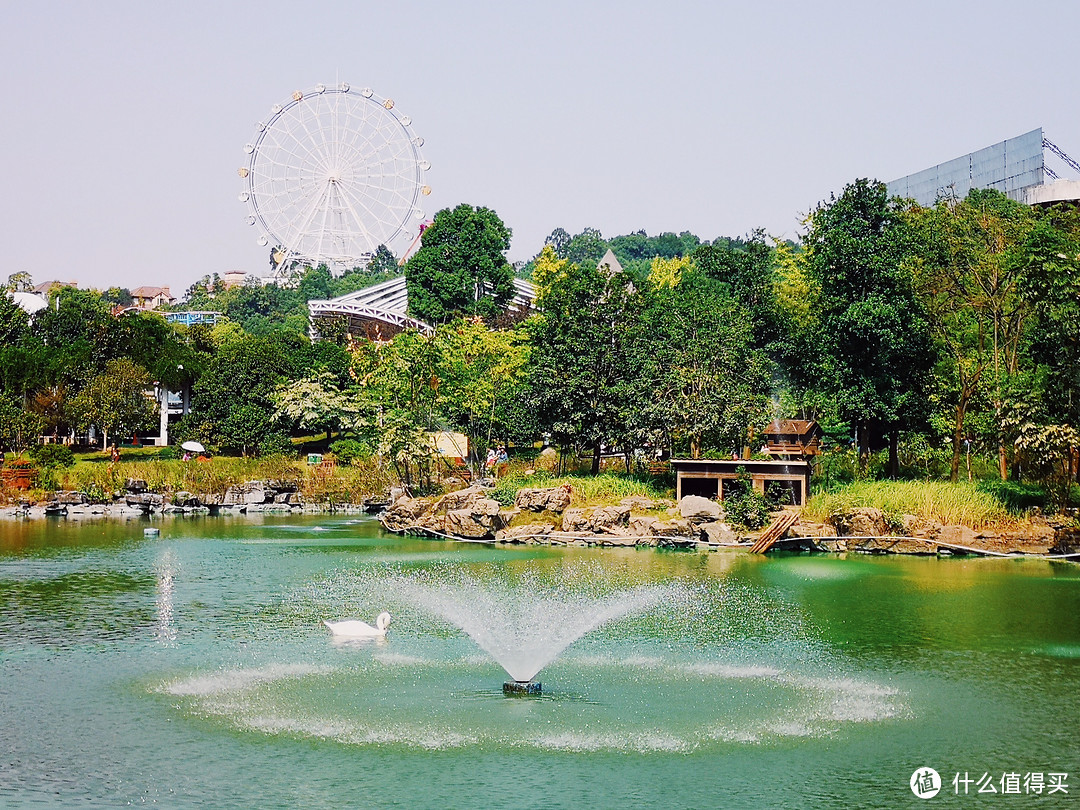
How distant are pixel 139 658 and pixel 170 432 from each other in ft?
150

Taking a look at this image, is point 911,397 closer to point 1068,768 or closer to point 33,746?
point 1068,768

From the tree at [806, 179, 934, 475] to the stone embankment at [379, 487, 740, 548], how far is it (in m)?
6.83


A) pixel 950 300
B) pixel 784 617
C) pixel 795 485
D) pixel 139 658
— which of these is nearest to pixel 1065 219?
pixel 950 300

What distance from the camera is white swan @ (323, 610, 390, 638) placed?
22.0 m

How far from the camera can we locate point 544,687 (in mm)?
18453

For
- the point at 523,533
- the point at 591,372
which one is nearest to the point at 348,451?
the point at 591,372

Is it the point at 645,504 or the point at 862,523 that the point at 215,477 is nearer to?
the point at 645,504

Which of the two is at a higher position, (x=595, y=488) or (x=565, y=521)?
(x=595, y=488)

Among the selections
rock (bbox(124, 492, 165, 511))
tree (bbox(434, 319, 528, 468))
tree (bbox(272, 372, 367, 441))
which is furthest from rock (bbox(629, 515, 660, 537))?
rock (bbox(124, 492, 165, 511))

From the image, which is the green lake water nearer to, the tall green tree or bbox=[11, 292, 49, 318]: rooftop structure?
the tall green tree

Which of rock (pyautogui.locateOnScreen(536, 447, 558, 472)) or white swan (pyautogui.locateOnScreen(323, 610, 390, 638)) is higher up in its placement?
rock (pyautogui.locateOnScreen(536, 447, 558, 472))

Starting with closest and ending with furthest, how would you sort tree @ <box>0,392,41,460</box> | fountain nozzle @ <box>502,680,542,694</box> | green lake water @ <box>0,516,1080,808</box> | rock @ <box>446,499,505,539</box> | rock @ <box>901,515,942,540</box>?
green lake water @ <box>0,516,1080,808</box> → fountain nozzle @ <box>502,680,542,694</box> → rock @ <box>901,515,942,540</box> → rock @ <box>446,499,505,539</box> → tree @ <box>0,392,41,460</box>

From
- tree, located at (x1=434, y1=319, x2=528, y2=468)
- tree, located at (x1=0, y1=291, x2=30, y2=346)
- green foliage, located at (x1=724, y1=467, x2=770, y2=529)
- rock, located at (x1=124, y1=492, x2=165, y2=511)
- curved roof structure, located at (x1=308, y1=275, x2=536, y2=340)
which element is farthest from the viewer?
curved roof structure, located at (x1=308, y1=275, x2=536, y2=340)

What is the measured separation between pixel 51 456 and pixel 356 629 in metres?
31.4
